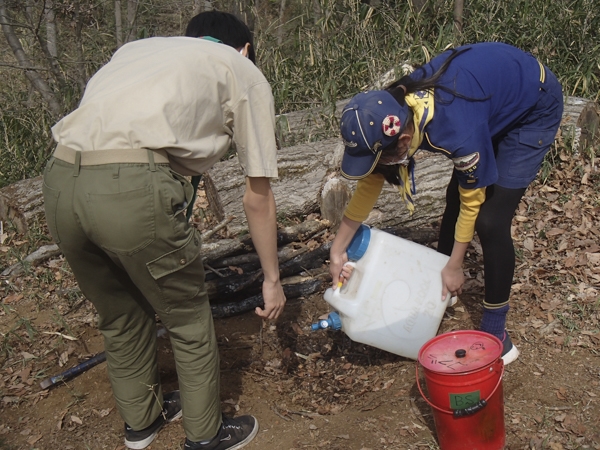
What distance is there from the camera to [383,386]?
3186 millimetres

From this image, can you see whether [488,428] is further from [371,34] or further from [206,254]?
[371,34]

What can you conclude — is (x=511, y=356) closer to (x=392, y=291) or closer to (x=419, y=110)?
(x=392, y=291)

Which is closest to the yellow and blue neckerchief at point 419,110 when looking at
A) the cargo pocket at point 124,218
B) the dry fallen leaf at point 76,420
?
the cargo pocket at point 124,218

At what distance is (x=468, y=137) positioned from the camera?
7.63 ft

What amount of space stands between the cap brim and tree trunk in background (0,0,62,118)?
421 centimetres

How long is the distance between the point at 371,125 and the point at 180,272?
94 cm

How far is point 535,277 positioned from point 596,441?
1.52 meters

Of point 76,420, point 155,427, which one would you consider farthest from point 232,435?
point 76,420

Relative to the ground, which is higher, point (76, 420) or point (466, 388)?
point (466, 388)

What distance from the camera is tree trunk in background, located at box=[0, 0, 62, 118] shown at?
5.51 meters

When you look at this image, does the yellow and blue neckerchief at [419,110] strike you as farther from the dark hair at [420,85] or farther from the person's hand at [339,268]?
the person's hand at [339,268]

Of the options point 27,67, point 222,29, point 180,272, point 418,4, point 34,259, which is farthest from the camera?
point 418,4

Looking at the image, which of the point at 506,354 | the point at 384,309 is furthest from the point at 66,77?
the point at 506,354

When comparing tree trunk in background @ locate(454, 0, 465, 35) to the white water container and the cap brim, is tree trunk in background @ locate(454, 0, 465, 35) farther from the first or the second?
the cap brim
